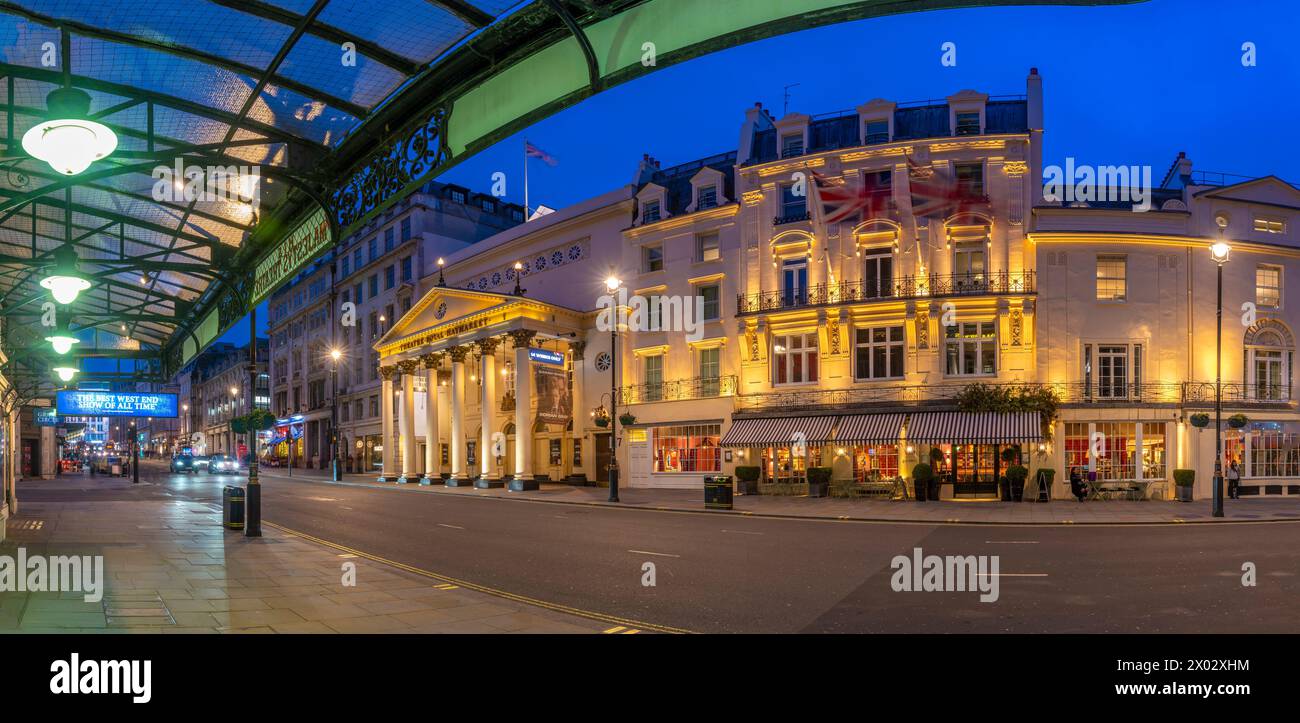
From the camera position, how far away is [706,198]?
124 feet

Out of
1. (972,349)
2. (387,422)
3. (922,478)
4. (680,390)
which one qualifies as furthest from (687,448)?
(387,422)

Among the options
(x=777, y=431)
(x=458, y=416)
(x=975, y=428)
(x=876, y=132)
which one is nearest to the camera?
(x=975, y=428)

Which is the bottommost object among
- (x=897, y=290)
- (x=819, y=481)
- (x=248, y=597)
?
(x=819, y=481)

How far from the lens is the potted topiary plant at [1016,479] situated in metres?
28.7

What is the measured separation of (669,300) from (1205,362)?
2273cm

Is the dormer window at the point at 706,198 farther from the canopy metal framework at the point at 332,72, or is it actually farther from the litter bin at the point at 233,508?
the canopy metal framework at the point at 332,72

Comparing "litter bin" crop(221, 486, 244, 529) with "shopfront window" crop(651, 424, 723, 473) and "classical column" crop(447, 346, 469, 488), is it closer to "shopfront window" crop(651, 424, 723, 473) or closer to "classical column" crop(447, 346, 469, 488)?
"shopfront window" crop(651, 424, 723, 473)

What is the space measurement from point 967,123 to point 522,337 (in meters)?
23.5

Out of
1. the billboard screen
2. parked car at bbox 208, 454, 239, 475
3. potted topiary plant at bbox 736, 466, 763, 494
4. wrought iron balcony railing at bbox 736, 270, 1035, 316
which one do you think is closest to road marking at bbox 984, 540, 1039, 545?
wrought iron balcony railing at bbox 736, 270, 1035, 316

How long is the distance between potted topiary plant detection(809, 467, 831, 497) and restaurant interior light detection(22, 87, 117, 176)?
29.2 m

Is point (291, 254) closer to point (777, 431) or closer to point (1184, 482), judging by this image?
point (777, 431)

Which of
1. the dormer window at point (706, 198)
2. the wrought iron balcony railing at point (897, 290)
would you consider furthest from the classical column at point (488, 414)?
the wrought iron balcony railing at point (897, 290)

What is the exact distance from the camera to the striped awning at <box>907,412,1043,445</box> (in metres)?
28.6
